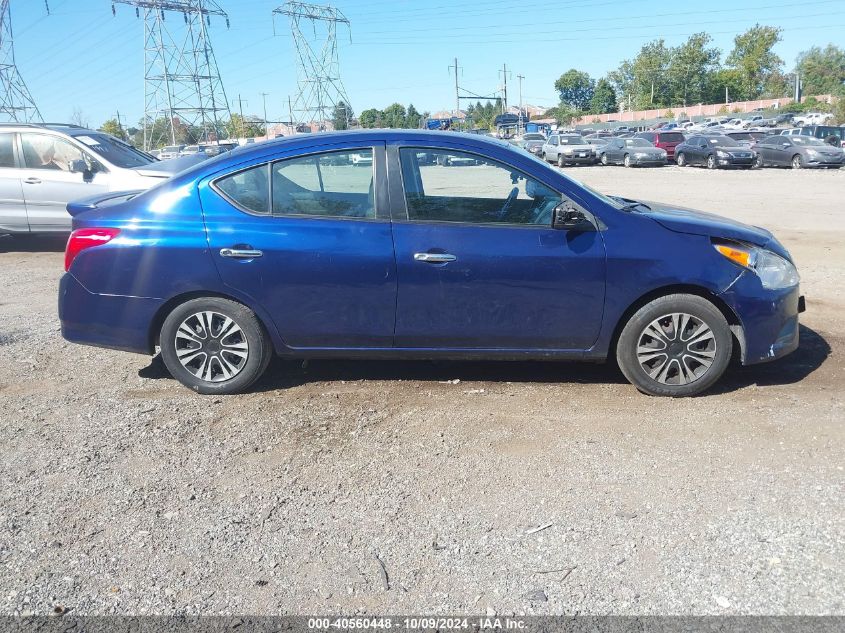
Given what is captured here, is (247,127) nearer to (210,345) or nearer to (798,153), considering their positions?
(798,153)

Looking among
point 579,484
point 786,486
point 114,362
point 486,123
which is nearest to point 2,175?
point 114,362

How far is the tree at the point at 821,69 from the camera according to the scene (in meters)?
109

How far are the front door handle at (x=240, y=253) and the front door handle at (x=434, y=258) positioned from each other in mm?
1020

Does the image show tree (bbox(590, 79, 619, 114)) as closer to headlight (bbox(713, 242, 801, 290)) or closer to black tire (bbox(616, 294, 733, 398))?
headlight (bbox(713, 242, 801, 290))

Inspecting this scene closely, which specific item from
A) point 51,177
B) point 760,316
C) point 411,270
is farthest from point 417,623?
→ point 51,177

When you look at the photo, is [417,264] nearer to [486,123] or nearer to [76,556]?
[76,556]

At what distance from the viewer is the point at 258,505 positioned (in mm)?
3678

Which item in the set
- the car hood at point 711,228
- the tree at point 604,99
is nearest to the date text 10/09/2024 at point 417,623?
the car hood at point 711,228

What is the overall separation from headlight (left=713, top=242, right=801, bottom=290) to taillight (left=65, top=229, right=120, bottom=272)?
13.0 ft

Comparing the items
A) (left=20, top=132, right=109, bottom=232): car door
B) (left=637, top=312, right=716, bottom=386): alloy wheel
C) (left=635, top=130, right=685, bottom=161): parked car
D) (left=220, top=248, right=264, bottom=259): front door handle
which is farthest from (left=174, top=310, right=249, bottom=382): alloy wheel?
(left=635, top=130, right=685, bottom=161): parked car

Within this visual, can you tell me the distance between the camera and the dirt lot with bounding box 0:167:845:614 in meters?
3.01

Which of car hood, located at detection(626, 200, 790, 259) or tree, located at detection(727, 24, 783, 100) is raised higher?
tree, located at detection(727, 24, 783, 100)

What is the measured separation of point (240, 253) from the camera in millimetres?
4832

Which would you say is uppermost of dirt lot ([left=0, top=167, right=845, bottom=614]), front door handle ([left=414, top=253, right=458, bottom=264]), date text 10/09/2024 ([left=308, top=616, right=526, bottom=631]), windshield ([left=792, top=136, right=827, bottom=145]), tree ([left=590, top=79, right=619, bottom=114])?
tree ([left=590, top=79, right=619, bottom=114])
